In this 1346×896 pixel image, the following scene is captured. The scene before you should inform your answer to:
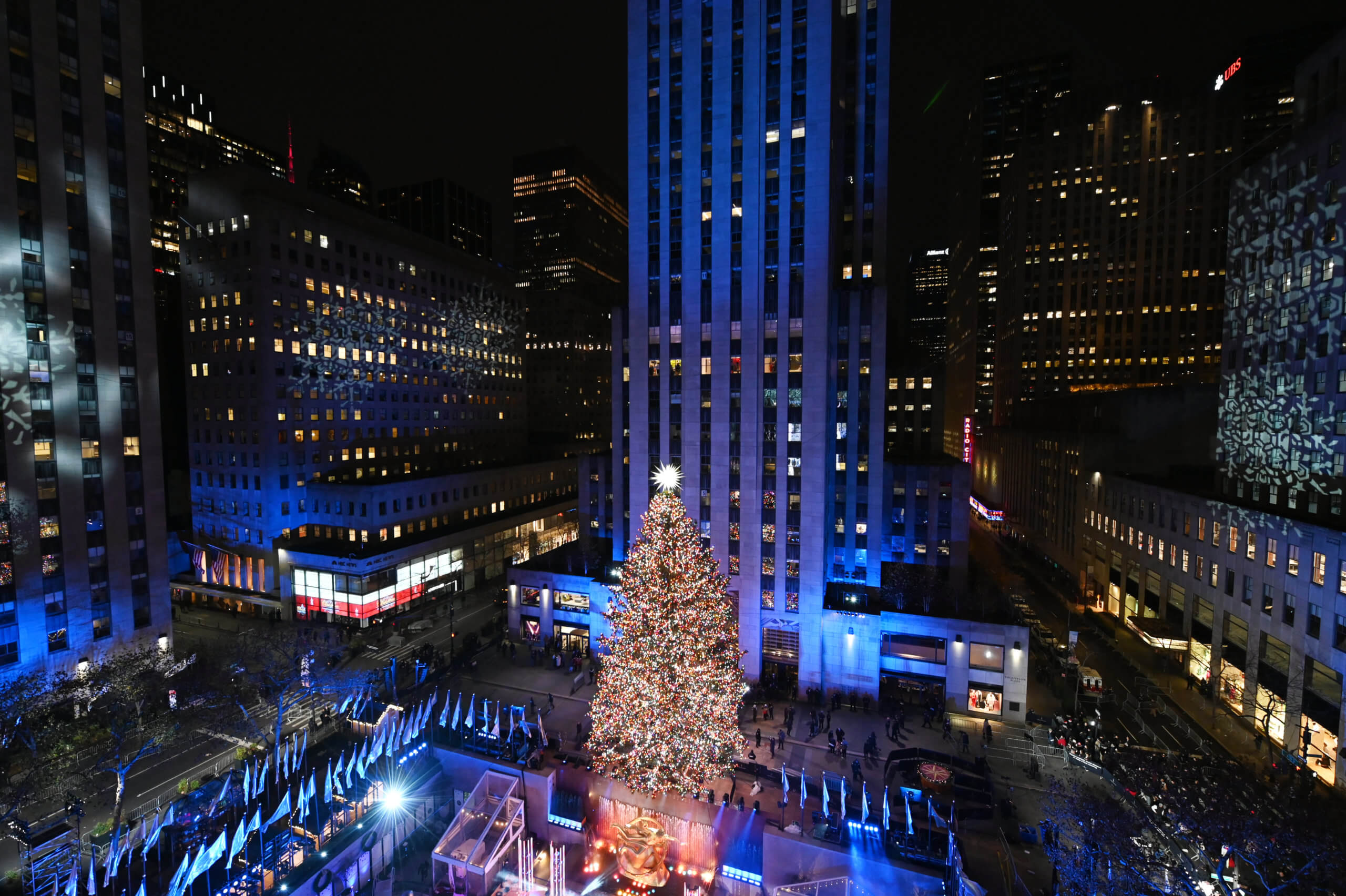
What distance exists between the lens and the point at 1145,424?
50.8 m

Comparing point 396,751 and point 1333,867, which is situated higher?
point 1333,867

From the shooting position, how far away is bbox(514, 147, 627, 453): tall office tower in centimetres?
9550

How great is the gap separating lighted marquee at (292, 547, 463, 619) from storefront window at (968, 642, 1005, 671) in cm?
4322

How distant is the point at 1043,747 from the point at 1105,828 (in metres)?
15.6

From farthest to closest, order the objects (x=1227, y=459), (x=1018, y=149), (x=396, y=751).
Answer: (x=1018, y=149), (x=1227, y=459), (x=396, y=751)

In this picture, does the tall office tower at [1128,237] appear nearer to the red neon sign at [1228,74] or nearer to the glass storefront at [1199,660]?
the red neon sign at [1228,74]

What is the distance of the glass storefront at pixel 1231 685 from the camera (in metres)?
31.1

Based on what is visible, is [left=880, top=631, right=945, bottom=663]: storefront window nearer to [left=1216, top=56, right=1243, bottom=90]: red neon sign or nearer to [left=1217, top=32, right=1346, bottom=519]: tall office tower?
[left=1217, top=32, right=1346, bottom=519]: tall office tower

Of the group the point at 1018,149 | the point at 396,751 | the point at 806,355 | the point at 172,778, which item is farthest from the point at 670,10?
the point at 1018,149

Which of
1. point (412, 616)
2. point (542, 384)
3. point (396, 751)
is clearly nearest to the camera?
point (396, 751)

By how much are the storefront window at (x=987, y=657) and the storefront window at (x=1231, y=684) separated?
12.7 meters

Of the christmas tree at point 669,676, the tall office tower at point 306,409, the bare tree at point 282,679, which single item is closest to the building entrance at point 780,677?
the christmas tree at point 669,676

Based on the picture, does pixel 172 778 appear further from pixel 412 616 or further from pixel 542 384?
pixel 542 384

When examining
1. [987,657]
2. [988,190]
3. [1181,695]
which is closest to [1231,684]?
[1181,695]
